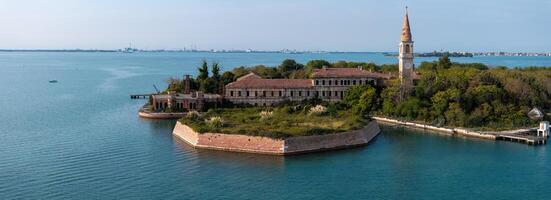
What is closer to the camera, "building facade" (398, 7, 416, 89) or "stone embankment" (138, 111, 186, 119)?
"stone embankment" (138, 111, 186, 119)

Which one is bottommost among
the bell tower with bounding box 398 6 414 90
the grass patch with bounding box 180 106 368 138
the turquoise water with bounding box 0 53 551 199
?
the turquoise water with bounding box 0 53 551 199

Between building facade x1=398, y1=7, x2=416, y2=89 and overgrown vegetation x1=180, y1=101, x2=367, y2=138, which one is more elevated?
building facade x1=398, y1=7, x2=416, y2=89

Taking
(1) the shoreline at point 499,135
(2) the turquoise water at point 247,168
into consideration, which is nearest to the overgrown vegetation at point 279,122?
(2) the turquoise water at point 247,168

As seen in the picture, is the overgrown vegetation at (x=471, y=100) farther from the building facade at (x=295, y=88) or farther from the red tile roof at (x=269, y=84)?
the red tile roof at (x=269, y=84)

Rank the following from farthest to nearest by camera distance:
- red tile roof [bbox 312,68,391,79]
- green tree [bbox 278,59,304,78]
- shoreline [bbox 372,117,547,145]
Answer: green tree [bbox 278,59,304,78]
red tile roof [bbox 312,68,391,79]
shoreline [bbox 372,117,547,145]

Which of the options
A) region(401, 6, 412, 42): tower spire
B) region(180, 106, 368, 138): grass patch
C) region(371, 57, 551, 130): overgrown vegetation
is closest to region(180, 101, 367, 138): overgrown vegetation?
region(180, 106, 368, 138): grass patch

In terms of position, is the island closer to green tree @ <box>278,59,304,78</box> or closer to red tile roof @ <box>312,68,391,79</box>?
red tile roof @ <box>312,68,391,79</box>

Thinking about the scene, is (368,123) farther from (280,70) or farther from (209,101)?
(280,70)
